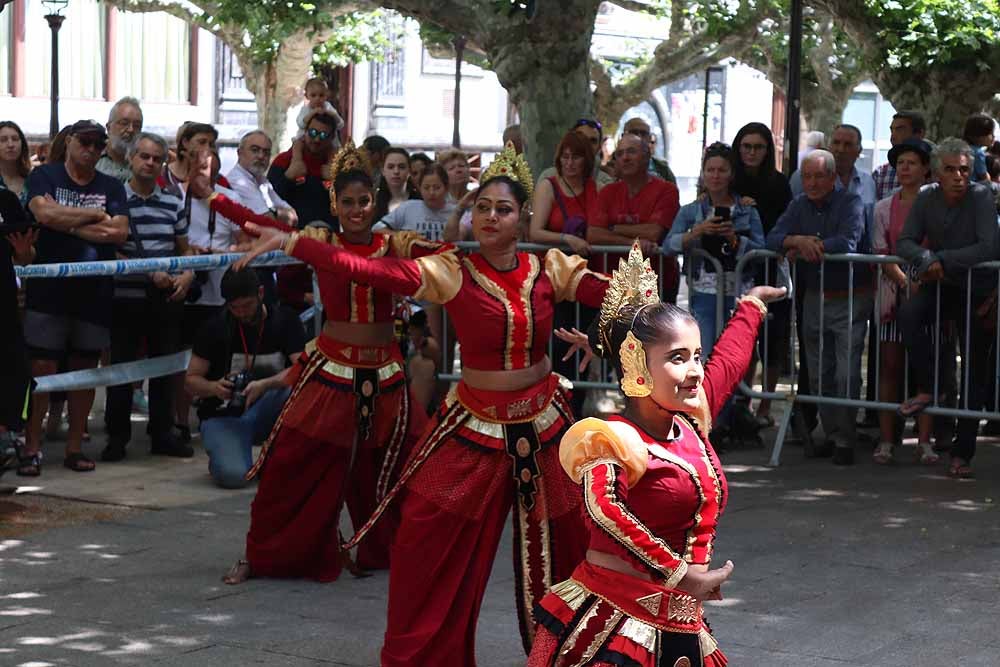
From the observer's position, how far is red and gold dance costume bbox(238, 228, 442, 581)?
7285mm

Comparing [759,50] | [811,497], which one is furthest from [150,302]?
[759,50]

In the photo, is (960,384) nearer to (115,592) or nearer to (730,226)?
(730,226)

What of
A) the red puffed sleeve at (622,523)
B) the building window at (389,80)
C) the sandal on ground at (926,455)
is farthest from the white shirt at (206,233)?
the building window at (389,80)

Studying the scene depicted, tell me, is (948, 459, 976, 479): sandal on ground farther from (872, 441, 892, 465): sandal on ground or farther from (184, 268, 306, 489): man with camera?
(184, 268, 306, 489): man with camera

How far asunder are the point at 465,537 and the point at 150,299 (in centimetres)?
488

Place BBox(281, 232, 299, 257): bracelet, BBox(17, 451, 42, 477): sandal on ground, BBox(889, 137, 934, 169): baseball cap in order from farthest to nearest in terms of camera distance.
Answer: BBox(889, 137, 934, 169): baseball cap, BBox(17, 451, 42, 477): sandal on ground, BBox(281, 232, 299, 257): bracelet

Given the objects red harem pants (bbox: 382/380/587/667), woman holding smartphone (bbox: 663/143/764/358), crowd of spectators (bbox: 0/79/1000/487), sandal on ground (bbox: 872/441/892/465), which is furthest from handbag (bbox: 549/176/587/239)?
red harem pants (bbox: 382/380/587/667)

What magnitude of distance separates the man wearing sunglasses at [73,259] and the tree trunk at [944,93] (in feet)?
30.0

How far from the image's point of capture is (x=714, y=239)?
10.1m

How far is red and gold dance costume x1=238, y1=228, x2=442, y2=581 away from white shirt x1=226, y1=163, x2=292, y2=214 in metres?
3.87

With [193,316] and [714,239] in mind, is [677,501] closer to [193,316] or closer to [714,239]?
[714,239]

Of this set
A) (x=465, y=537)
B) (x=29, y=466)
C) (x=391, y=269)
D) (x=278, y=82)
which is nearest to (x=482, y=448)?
(x=465, y=537)

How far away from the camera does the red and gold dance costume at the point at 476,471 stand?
5.93 meters

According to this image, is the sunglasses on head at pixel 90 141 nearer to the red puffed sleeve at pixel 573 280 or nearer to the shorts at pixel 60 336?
the shorts at pixel 60 336
